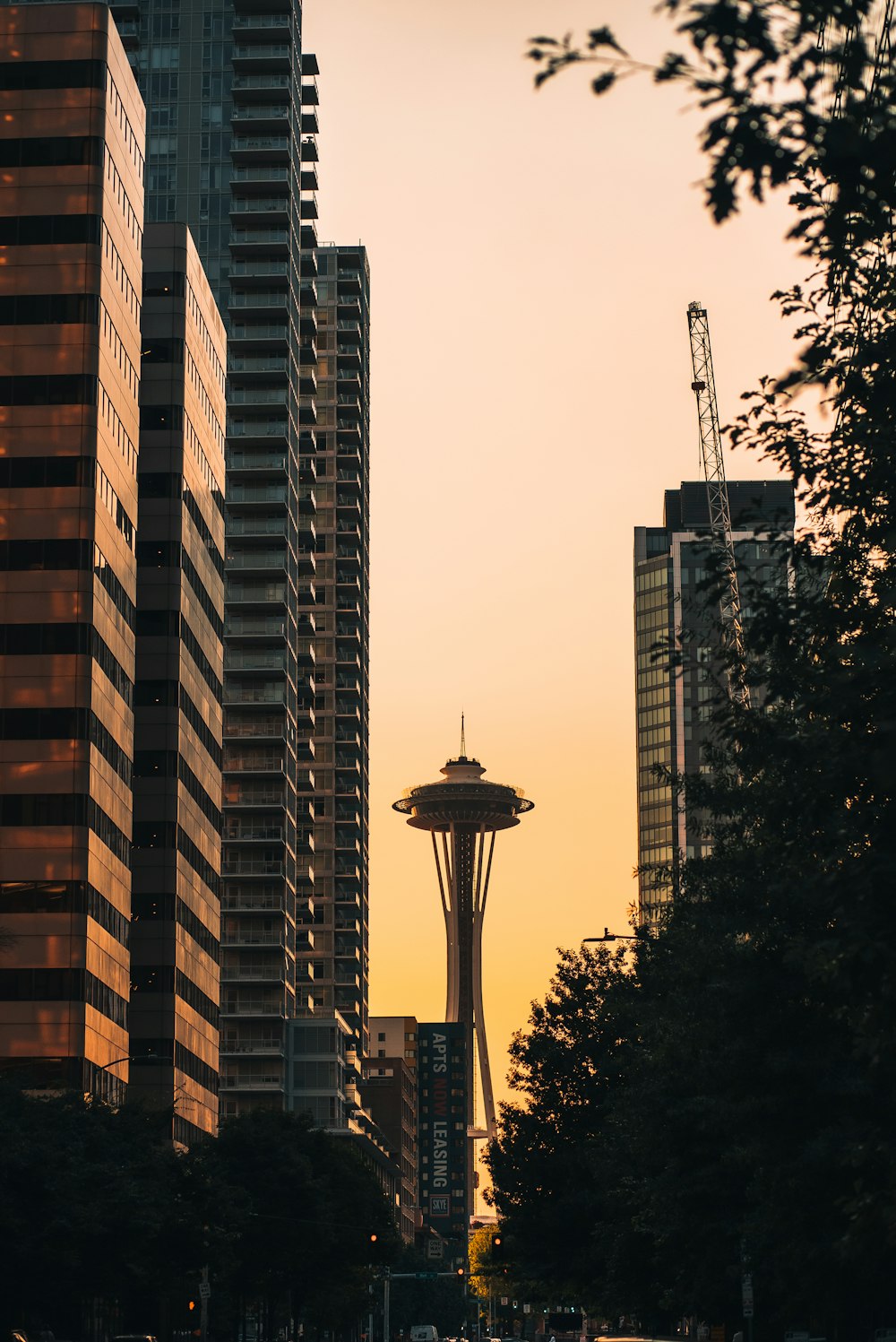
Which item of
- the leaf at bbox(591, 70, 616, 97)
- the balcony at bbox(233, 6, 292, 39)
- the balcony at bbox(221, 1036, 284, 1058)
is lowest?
the leaf at bbox(591, 70, 616, 97)

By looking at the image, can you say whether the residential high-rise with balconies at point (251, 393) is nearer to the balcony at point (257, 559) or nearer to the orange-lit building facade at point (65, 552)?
the balcony at point (257, 559)

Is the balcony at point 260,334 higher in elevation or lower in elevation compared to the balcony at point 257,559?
higher

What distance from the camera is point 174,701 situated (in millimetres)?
116062

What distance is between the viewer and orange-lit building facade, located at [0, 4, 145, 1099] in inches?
3676

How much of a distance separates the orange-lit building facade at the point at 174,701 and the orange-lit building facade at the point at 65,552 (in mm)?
7318

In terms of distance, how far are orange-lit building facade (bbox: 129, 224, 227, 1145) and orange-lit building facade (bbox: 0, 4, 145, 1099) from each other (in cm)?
732

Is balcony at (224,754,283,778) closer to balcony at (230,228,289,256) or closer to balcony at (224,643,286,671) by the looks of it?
balcony at (224,643,286,671)

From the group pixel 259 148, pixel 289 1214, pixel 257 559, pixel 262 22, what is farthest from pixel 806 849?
pixel 262 22

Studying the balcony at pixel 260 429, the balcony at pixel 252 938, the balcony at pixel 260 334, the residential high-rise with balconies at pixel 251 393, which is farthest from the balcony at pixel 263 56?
the balcony at pixel 252 938

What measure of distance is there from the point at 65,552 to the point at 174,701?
67.9 feet

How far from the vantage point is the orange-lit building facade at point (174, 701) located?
371ft

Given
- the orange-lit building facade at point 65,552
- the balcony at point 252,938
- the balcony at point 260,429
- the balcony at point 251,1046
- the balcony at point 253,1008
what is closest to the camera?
the orange-lit building facade at point 65,552

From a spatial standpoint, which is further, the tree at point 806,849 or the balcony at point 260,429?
the balcony at point 260,429

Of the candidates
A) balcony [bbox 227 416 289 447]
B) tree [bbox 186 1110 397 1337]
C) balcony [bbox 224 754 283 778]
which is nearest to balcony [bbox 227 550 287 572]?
balcony [bbox 227 416 289 447]
